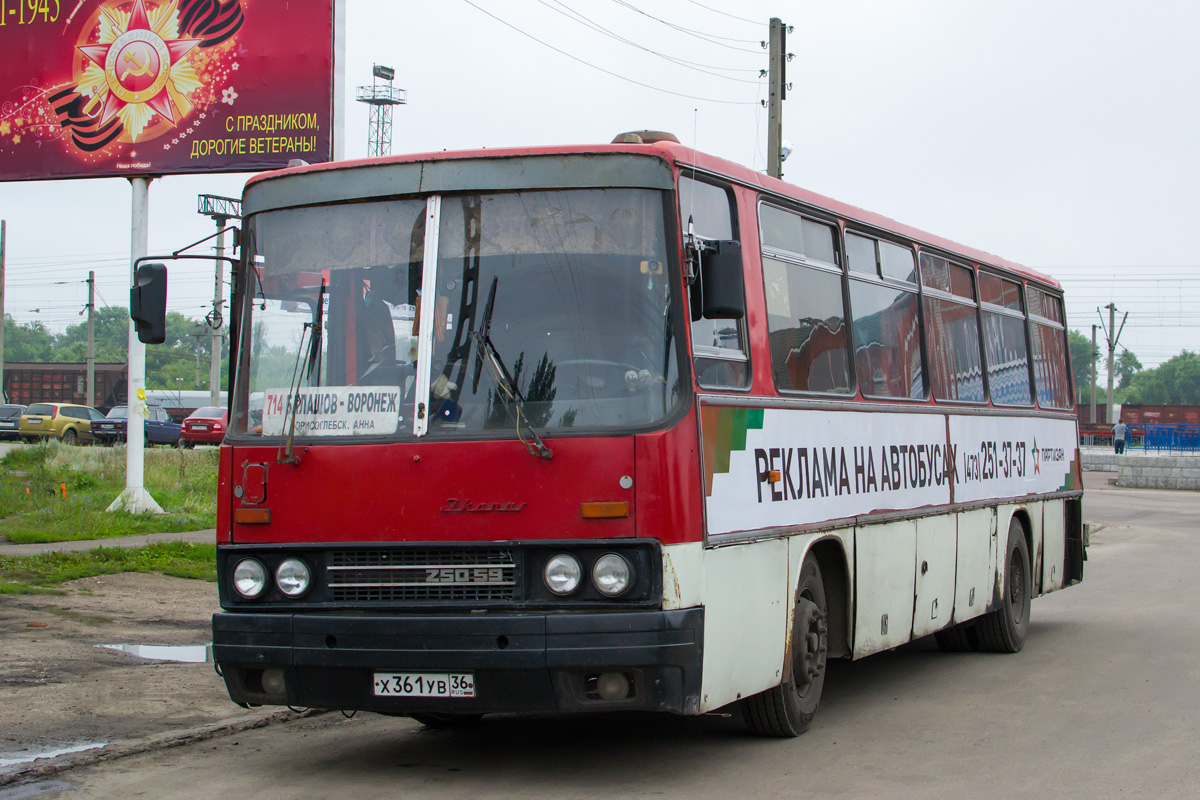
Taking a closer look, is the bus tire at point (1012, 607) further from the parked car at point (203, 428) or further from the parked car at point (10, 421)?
the parked car at point (10, 421)

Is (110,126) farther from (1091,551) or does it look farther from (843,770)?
(1091,551)

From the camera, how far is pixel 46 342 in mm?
140375

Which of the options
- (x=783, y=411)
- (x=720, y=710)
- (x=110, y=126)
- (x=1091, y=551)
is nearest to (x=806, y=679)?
(x=720, y=710)

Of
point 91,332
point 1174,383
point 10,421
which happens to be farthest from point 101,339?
point 1174,383

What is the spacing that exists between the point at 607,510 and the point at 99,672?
5.23 m

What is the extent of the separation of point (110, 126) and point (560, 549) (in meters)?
14.1

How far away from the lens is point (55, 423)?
50281mm

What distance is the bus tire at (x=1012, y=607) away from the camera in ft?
37.7

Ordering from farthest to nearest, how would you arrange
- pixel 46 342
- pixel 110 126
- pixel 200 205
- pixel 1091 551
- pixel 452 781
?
pixel 46 342 → pixel 200 205 → pixel 1091 551 → pixel 110 126 → pixel 452 781

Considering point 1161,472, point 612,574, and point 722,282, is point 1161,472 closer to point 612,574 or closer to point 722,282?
point 722,282

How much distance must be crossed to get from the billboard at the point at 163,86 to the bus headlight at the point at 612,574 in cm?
1174

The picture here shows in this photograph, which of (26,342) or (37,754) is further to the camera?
(26,342)

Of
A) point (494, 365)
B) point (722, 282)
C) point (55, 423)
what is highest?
point (55, 423)

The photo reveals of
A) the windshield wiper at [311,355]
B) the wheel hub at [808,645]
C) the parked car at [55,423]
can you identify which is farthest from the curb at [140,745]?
the parked car at [55,423]
